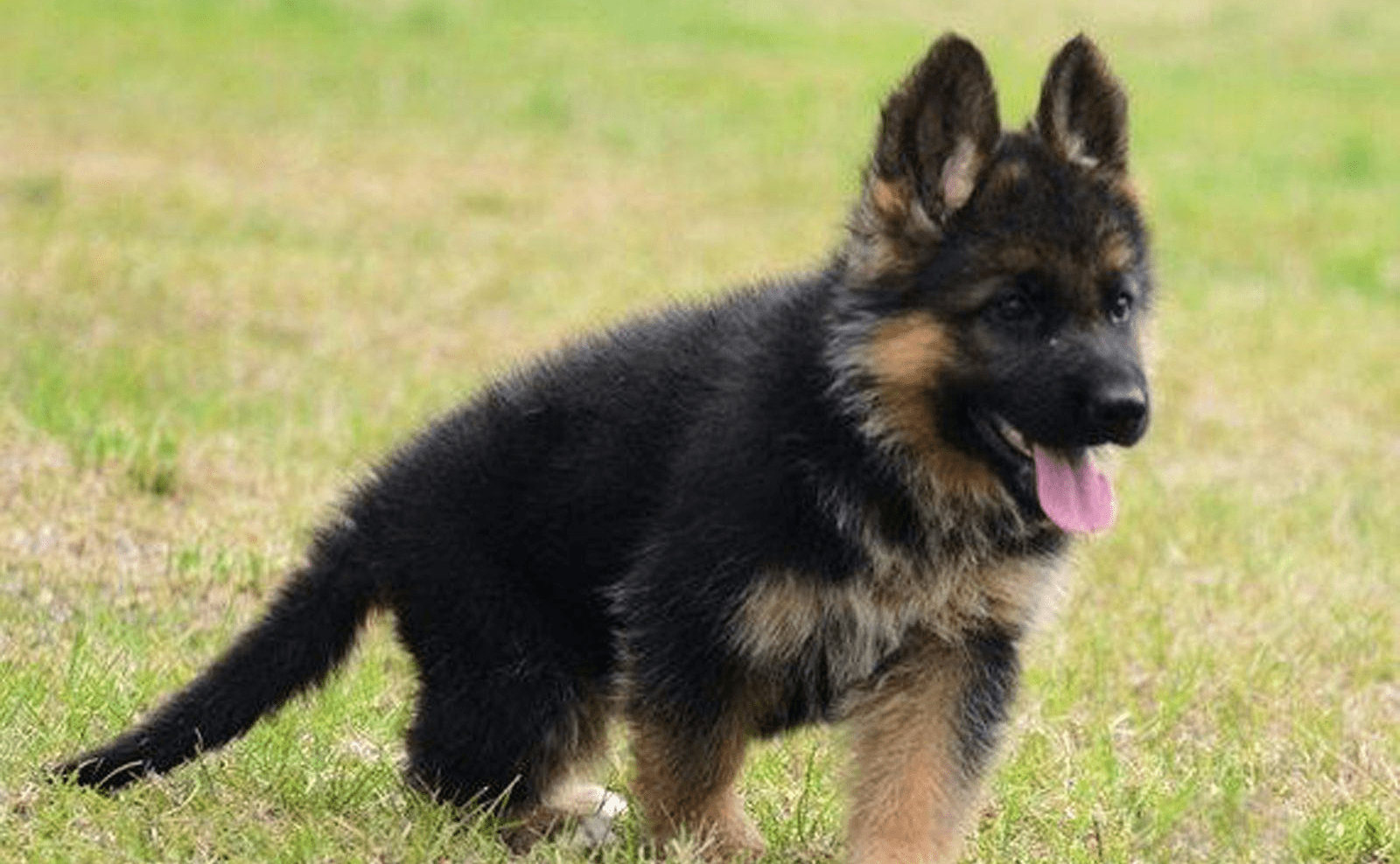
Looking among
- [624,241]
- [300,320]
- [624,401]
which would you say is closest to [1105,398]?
[624,401]

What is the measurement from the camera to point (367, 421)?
36.7 ft

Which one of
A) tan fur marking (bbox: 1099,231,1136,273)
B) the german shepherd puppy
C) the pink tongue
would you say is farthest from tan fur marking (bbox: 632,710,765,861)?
tan fur marking (bbox: 1099,231,1136,273)

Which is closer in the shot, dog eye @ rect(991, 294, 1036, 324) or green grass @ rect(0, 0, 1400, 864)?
dog eye @ rect(991, 294, 1036, 324)

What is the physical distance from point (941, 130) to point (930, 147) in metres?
0.04

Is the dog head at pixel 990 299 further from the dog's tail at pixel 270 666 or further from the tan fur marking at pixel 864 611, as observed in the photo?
the dog's tail at pixel 270 666

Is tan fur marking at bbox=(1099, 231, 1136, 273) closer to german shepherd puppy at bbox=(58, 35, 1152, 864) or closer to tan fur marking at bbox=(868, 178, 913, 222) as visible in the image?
german shepherd puppy at bbox=(58, 35, 1152, 864)

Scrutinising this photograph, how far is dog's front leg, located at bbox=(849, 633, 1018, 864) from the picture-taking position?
5.57 metres

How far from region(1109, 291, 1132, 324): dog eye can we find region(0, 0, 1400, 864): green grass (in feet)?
2.55

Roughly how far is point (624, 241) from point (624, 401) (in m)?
11.0

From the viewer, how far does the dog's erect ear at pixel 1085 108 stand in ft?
19.1

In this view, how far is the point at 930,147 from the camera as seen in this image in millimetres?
5664

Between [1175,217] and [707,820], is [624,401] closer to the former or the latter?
[707,820]

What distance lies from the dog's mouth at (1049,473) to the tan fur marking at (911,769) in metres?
0.39

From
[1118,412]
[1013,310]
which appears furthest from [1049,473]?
[1013,310]
